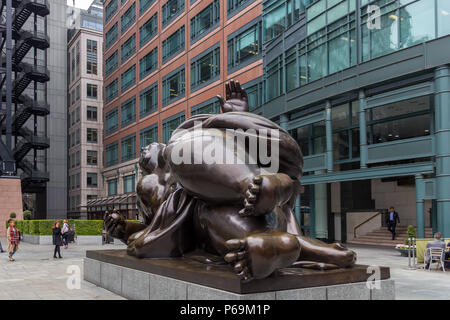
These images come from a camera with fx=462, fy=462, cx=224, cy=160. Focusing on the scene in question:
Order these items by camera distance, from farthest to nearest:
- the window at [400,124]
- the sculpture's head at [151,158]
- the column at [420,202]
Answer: the window at [400,124] → the column at [420,202] → the sculpture's head at [151,158]

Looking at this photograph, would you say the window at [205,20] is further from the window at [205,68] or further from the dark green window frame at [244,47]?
the dark green window frame at [244,47]

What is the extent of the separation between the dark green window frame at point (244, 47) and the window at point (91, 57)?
130 feet

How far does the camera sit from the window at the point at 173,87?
39344 mm

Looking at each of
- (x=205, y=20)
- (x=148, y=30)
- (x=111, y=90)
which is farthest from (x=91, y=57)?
(x=205, y=20)

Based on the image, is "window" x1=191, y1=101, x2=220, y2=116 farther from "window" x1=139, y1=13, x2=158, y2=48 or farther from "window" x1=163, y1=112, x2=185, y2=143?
"window" x1=139, y1=13, x2=158, y2=48

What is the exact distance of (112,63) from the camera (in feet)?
187

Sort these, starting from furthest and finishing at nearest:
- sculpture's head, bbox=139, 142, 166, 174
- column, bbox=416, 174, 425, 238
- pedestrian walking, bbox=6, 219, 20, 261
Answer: column, bbox=416, 174, 425, 238, pedestrian walking, bbox=6, 219, 20, 261, sculpture's head, bbox=139, 142, 166, 174

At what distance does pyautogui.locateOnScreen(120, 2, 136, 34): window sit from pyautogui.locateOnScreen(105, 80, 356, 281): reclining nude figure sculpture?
49.1m

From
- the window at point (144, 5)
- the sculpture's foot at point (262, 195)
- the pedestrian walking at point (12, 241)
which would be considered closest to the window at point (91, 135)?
the window at point (144, 5)

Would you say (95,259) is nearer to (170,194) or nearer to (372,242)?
(170,194)

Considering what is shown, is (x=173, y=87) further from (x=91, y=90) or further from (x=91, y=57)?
(x=91, y=57)

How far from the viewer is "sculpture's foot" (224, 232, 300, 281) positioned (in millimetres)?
3016

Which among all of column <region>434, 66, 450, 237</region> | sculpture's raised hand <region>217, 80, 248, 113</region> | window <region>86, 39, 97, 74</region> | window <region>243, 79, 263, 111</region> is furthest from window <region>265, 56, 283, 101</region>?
window <region>86, 39, 97, 74</region>

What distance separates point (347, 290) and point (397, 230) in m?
21.3
